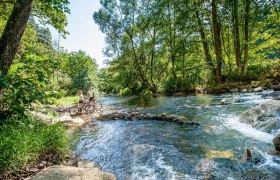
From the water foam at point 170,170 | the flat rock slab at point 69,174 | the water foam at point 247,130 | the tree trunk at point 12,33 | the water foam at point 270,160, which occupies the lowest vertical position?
the water foam at point 170,170

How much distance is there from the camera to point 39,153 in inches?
171

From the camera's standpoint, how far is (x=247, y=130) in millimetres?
6422

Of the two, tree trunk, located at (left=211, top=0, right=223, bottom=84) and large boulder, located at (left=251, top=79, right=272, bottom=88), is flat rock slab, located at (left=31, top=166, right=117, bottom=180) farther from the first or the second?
tree trunk, located at (left=211, top=0, right=223, bottom=84)

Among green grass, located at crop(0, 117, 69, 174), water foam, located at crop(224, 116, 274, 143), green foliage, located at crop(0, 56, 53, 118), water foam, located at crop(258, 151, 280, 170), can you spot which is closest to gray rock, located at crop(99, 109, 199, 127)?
water foam, located at crop(224, 116, 274, 143)

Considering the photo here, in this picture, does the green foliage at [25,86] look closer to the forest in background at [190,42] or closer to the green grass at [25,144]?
the green grass at [25,144]

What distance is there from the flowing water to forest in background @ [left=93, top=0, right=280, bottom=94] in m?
13.3

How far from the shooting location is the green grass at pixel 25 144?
3492 millimetres

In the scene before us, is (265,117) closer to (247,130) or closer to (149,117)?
(247,130)

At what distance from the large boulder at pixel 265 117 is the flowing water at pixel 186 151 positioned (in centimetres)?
32

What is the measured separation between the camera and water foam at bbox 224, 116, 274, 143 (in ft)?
18.1

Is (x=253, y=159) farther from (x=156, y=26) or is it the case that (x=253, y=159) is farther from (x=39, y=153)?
(x=156, y=26)

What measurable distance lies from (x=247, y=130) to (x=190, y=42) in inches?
760

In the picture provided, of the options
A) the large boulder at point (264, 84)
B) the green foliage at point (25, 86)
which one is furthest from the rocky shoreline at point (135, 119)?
the large boulder at point (264, 84)

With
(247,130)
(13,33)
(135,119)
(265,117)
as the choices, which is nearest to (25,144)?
(13,33)
